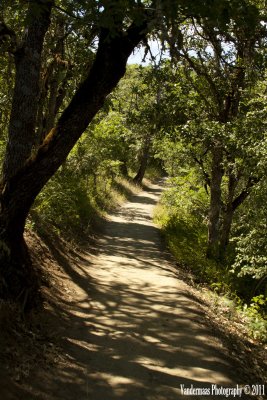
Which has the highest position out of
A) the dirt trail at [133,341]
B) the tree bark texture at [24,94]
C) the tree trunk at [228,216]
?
the tree bark texture at [24,94]

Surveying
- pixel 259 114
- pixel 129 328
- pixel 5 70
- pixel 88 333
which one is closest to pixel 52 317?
pixel 88 333

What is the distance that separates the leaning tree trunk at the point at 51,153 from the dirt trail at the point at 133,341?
1226 millimetres

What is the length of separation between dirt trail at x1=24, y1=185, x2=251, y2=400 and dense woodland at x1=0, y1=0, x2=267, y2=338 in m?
1.20

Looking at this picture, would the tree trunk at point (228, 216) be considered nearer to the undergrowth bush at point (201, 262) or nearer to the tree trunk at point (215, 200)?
the tree trunk at point (215, 200)

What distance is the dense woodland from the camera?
4788 mm

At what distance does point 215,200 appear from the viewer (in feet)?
38.1

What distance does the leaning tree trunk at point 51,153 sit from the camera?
212 inches

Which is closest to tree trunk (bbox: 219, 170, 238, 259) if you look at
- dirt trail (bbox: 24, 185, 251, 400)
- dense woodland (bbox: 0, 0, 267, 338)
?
dense woodland (bbox: 0, 0, 267, 338)

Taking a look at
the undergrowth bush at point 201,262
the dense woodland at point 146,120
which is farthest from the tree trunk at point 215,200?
the undergrowth bush at point 201,262

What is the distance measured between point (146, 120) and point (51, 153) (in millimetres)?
5943

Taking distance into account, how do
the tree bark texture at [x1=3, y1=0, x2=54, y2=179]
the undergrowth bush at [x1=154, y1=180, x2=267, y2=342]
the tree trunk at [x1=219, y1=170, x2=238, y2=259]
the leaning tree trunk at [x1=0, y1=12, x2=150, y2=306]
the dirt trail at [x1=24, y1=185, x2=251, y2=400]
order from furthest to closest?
1. the tree trunk at [x1=219, y1=170, x2=238, y2=259]
2. the undergrowth bush at [x1=154, y1=180, x2=267, y2=342]
3. the tree bark texture at [x1=3, y1=0, x2=54, y2=179]
4. the leaning tree trunk at [x1=0, y1=12, x2=150, y2=306]
5. the dirt trail at [x1=24, y1=185, x2=251, y2=400]

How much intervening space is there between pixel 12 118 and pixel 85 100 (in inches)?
51.4

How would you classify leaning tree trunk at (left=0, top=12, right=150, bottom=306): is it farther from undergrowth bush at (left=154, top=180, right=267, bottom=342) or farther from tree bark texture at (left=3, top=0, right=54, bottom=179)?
undergrowth bush at (left=154, top=180, right=267, bottom=342)

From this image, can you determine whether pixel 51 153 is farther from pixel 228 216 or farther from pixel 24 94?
pixel 228 216
